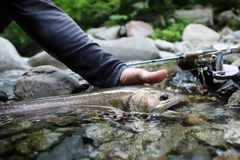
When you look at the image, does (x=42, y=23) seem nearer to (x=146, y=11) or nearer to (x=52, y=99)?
(x=52, y=99)

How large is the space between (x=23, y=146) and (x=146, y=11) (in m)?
10.8

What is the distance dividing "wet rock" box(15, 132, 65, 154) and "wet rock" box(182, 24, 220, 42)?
891cm

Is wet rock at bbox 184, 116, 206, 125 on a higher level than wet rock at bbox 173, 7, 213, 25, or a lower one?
higher

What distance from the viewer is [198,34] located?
983cm

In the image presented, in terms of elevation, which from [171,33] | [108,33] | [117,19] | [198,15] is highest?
[117,19]

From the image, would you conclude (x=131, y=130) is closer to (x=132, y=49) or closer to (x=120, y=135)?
(x=120, y=135)

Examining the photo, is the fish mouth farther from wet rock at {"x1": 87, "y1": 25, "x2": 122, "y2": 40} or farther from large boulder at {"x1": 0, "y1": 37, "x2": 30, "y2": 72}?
wet rock at {"x1": 87, "y1": 25, "x2": 122, "y2": 40}

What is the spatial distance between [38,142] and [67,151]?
0.71 feet

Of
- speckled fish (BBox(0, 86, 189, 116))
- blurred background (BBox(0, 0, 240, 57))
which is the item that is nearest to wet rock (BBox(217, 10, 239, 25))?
blurred background (BBox(0, 0, 240, 57))

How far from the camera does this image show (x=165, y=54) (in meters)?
7.38

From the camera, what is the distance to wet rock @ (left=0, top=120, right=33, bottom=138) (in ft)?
5.36

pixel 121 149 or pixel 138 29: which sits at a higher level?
pixel 121 149

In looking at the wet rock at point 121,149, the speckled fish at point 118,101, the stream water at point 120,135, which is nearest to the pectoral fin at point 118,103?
the speckled fish at point 118,101

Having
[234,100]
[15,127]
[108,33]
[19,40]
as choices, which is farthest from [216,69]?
[19,40]
